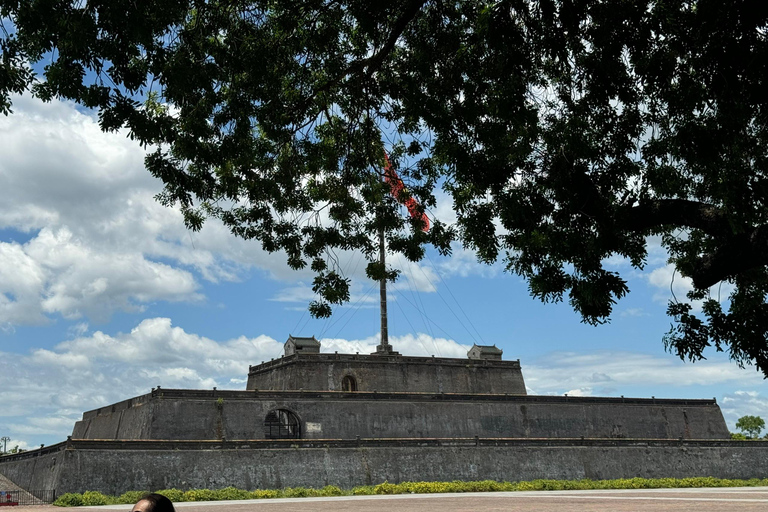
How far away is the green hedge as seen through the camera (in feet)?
76.1

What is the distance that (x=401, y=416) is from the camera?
34.6 meters

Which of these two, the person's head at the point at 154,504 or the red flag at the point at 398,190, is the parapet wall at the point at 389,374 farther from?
the person's head at the point at 154,504

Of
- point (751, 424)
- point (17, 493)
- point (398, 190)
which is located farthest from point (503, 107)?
point (751, 424)

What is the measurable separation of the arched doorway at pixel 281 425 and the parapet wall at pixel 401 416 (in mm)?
470

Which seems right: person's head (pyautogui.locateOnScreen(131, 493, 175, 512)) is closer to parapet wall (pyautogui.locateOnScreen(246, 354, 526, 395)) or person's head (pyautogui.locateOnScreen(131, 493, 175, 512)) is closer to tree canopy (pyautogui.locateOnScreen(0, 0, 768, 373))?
tree canopy (pyautogui.locateOnScreen(0, 0, 768, 373))

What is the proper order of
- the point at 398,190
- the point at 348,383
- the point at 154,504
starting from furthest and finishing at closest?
the point at 348,383 → the point at 398,190 → the point at 154,504

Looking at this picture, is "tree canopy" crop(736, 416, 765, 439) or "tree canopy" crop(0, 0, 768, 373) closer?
"tree canopy" crop(0, 0, 768, 373)

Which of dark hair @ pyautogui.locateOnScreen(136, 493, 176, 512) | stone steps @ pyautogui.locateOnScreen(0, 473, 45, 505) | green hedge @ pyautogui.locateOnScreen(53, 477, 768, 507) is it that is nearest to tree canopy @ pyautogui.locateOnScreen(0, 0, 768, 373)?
dark hair @ pyautogui.locateOnScreen(136, 493, 176, 512)

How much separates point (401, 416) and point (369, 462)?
605 centimetres

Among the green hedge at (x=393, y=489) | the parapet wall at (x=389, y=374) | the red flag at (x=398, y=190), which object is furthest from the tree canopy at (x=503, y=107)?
the parapet wall at (x=389, y=374)

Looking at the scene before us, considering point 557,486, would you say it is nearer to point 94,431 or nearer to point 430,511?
point 430,511

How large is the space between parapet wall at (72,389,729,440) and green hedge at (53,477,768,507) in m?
5.72

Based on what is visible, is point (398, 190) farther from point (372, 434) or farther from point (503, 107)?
point (372, 434)

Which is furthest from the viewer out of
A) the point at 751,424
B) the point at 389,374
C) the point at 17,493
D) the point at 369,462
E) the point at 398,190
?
the point at 751,424
